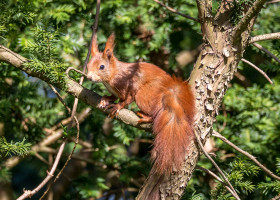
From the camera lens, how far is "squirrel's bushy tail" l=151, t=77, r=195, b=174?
1.88 metres

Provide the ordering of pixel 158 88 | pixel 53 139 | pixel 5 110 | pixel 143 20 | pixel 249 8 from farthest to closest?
pixel 53 139 < pixel 143 20 < pixel 5 110 < pixel 158 88 < pixel 249 8

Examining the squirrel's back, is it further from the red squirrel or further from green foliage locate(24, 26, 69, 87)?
green foliage locate(24, 26, 69, 87)

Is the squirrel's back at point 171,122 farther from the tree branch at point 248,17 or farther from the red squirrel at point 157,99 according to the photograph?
the tree branch at point 248,17

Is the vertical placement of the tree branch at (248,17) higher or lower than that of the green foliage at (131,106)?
higher

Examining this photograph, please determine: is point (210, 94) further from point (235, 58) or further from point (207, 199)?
point (207, 199)

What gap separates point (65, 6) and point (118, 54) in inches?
23.4

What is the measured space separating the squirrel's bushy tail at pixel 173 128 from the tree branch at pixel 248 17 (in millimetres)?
407

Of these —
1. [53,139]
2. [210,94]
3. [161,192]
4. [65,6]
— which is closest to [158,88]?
[210,94]

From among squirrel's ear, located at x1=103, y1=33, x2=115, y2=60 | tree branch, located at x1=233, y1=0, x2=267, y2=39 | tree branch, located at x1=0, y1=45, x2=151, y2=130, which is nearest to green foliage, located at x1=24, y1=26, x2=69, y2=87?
tree branch, located at x1=0, y1=45, x2=151, y2=130

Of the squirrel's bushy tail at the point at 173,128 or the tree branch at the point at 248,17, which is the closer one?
the tree branch at the point at 248,17

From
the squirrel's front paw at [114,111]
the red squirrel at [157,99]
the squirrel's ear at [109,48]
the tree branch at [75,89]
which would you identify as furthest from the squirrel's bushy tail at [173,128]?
the squirrel's ear at [109,48]

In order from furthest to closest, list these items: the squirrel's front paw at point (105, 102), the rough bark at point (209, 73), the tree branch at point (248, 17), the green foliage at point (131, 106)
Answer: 1. the green foliage at point (131, 106)
2. the squirrel's front paw at point (105, 102)
3. the rough bark at point (209, 73)
4. the tree branch at point (248, 17)

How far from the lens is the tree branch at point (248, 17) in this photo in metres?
1.66

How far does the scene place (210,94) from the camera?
1883mm
